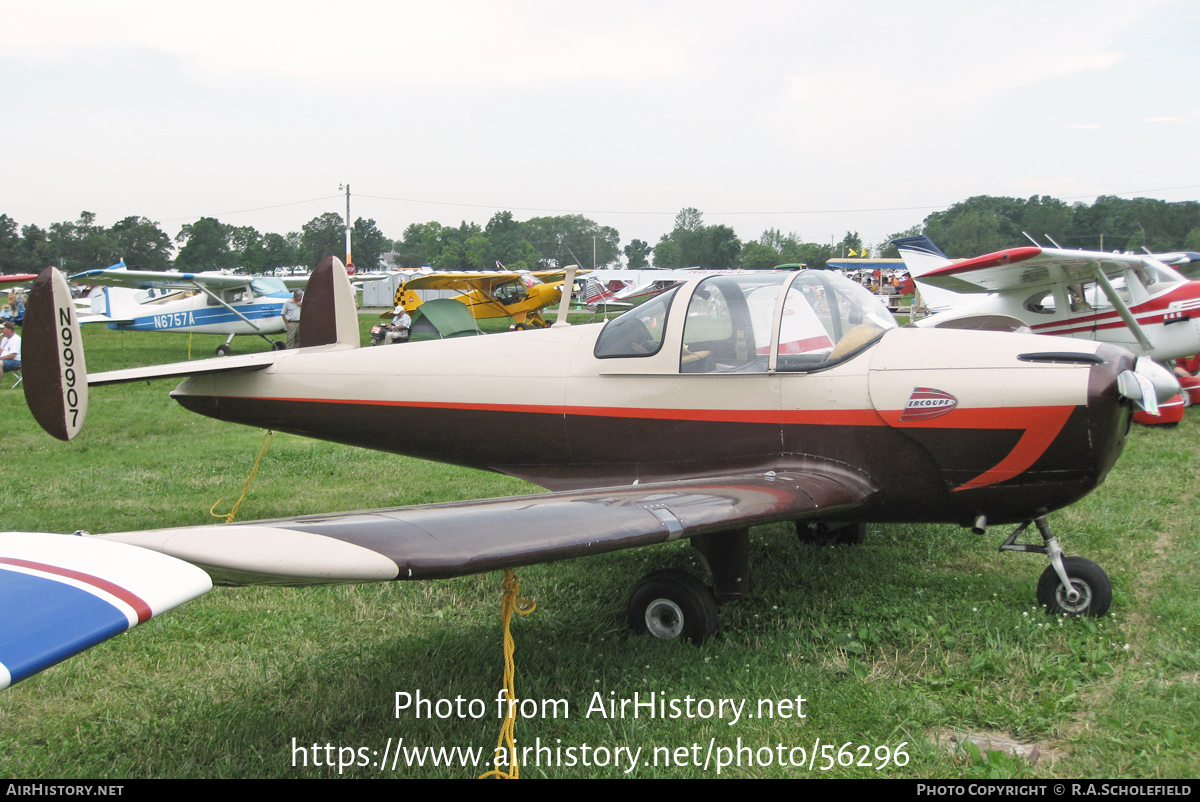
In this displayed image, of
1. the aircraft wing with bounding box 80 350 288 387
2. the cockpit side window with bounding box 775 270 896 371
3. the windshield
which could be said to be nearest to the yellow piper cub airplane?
the windshield

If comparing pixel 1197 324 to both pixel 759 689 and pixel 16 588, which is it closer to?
pixel 759 689

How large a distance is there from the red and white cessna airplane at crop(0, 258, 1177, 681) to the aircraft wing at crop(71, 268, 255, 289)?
14044 millimetres

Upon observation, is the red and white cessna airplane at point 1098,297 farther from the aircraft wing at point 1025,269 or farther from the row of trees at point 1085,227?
the row of trees at point 1085,227

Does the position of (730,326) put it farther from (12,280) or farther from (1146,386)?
(12,280)

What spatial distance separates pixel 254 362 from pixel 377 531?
3311 millimetres

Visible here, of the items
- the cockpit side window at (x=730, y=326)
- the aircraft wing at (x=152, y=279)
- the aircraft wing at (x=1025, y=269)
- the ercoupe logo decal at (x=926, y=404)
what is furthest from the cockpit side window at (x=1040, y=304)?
the aircraft wing at (x=152, y=279)

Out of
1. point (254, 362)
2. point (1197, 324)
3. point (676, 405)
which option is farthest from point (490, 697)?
point (1197, 324)

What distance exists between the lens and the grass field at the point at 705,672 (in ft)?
9.65

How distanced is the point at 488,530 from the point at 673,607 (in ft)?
5.08

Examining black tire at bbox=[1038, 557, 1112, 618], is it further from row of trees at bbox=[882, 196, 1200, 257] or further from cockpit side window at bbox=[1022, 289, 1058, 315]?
row of trees at bbox=[882, 196, 1200, 257]

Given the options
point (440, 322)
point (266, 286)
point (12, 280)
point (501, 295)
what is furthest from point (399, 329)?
→ point (12, 280)

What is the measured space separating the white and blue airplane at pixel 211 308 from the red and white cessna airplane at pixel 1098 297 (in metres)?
16.4

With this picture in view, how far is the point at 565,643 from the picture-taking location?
3.96 meters

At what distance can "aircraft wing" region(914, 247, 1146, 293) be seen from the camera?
9.65m
